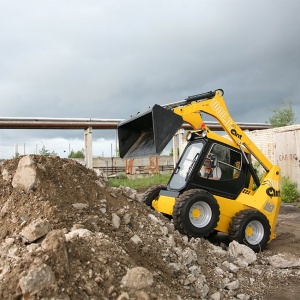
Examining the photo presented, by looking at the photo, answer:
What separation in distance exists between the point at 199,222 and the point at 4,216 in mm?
3017

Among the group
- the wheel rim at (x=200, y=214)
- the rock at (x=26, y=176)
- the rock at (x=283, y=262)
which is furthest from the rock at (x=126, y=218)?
the rock at (x=283, y=262)

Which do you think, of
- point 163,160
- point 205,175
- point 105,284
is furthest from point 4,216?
point 163,160

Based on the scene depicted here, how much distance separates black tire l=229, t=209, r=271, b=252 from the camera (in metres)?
6.55

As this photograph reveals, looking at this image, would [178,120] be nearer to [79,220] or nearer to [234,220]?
[234,220]

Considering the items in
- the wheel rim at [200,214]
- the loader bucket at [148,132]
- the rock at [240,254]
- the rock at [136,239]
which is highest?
the loader bucket at [148,132]

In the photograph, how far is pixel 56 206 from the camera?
15.2ft

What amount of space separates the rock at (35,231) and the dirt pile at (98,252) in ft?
0.03

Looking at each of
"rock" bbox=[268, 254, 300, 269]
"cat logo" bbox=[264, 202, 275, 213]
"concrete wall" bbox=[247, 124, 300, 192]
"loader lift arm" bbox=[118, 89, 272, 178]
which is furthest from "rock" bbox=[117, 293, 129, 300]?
"concrete wall" bbox=[247, 124, 300, 192]

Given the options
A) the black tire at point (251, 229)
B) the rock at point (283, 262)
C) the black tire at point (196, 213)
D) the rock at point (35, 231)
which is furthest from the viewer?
the black tire at point (251, 229)

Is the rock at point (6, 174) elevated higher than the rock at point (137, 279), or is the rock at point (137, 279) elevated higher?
the rock at point (6, 174)

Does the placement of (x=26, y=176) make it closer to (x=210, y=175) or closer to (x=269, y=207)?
(x=210, y=175)

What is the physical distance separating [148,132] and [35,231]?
3455 mm

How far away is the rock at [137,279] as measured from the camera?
371 centimetres

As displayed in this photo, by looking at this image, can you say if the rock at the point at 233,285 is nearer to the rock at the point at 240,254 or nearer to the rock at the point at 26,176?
the rock at the point at 240,254
